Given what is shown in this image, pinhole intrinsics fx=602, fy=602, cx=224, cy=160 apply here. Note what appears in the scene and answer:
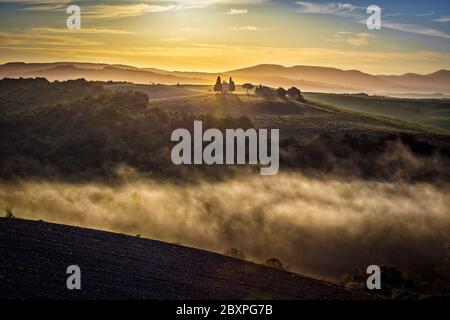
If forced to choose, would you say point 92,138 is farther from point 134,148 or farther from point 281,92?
point 281,92

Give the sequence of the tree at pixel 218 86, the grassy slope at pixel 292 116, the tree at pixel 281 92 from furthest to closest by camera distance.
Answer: the tree at pixel 281 92 → the tree at pixel 218 86 → the grassy slope at pixel 292 116

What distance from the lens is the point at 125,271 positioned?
1477 centimetres

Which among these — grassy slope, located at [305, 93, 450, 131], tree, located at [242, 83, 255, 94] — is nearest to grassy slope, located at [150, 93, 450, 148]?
tree, located at [242, 83, 255, 94]

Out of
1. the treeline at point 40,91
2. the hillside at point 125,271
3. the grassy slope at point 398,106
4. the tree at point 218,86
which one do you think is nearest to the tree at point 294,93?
the grassy slope at point 398,106

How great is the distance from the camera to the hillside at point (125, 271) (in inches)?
539

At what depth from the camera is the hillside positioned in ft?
44.9

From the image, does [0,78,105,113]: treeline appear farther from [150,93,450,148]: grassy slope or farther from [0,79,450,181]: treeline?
[150,93,450,148]: grassy slope

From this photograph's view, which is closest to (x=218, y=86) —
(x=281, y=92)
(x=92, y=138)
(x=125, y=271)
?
(x=281, y=92)

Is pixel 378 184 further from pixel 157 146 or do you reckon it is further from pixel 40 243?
pixel 40 243

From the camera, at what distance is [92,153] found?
45969mm

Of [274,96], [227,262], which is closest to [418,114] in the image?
[274,96]

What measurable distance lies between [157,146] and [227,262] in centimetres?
3203

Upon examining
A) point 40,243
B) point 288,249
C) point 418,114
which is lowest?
point 288,249

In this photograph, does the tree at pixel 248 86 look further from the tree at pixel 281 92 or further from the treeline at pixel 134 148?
the treeline at pixel 134 148
